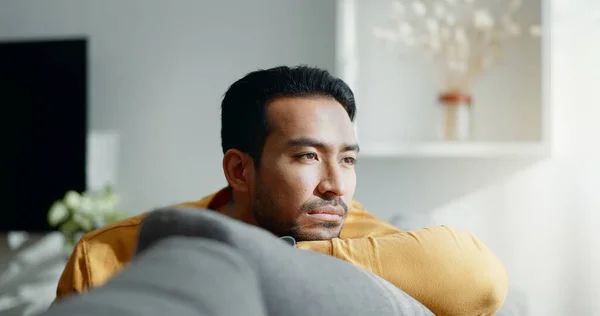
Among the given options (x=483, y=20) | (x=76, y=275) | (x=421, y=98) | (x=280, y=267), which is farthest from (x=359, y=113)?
(x=280, y=267)

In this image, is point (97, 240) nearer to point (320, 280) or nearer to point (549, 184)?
point (320, 280)

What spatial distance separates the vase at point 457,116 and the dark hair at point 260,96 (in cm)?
159

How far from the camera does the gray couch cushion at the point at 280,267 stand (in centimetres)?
48

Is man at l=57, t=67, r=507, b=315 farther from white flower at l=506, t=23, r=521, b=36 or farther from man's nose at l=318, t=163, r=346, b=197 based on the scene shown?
white flower at l=506, t=23, r=521, b=36

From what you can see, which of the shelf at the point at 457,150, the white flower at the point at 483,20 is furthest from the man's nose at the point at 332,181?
the white flower at the point at 483,20

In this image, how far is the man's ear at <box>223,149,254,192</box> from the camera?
1355mm

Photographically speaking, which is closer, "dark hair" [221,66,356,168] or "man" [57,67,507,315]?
"man" [57,67,507,315]

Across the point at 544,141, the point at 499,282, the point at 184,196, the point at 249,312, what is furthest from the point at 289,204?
the point at 184,196

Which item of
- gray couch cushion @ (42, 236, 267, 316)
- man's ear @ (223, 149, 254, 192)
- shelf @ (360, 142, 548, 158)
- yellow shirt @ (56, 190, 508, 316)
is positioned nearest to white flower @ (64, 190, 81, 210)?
shelf @ (360, 142, 548, 158)

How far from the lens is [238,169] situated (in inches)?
54.1

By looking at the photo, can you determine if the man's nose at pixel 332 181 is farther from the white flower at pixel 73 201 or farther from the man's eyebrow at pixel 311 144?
the white flower at pixel 73 201

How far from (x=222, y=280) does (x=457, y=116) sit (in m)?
2.67

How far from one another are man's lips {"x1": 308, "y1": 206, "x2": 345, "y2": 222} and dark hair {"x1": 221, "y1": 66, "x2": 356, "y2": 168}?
0.19m

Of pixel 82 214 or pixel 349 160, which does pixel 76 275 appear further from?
pixel 82 214
